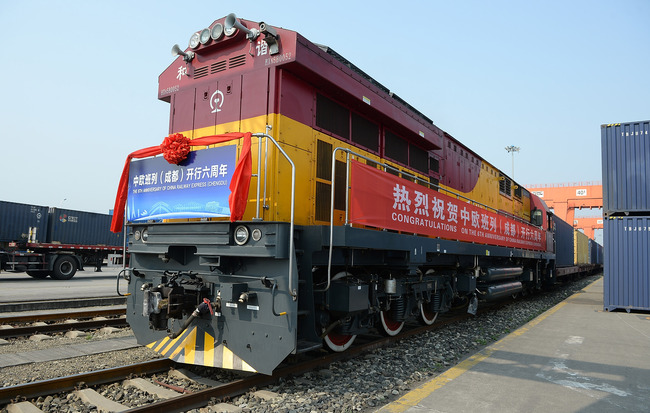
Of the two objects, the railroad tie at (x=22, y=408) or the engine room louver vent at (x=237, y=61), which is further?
the engine room louver vent at (x=237, y=61)

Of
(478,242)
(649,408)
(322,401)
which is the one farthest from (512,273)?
(322,401)

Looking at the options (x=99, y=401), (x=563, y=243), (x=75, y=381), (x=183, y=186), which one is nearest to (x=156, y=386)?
(x=99, y=401)

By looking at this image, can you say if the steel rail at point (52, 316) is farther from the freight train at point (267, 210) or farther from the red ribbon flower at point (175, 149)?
the red ribbon flower at point (175, 149)

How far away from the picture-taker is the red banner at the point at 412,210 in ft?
16.1

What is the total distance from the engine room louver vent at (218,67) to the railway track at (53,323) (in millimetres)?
4912

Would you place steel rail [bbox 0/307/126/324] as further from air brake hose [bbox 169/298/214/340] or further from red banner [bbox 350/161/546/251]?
red banner [bbox 350/161/546/251]

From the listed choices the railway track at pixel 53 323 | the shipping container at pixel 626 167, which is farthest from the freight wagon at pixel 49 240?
the shipping container at pixel 626 167

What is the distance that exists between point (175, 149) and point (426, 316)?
5302 mm

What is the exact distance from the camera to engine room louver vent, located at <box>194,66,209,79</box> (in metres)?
5.51

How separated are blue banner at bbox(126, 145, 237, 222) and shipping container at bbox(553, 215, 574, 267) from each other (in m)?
16.2

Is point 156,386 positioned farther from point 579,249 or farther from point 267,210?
point 579,249

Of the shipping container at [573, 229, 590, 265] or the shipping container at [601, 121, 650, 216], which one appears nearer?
the shipping container at [601, 121, 650, 216]

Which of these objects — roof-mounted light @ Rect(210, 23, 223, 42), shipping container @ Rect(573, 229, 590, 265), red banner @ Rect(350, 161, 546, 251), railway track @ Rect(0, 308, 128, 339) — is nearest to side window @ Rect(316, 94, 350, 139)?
red banner @ Rect(350, 161, 546, 251)

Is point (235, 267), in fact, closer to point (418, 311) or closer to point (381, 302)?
point (381, 302)
